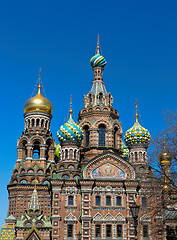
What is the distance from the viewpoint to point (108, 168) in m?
31.8

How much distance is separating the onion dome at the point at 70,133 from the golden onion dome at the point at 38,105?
10.2 feet

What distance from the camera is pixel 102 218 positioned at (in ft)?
98.5

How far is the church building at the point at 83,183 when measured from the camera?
97.9 feet

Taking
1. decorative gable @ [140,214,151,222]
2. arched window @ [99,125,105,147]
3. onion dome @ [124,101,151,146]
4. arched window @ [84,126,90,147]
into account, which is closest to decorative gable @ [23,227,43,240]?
decorative gable @ [140,214,151,222]

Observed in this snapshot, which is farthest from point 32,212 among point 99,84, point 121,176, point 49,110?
point 99,84

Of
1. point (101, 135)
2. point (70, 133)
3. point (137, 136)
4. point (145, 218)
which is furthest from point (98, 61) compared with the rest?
point (145, 218)

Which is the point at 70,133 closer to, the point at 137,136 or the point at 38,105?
the point at 38,105

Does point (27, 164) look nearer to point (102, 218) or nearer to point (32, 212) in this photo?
point (32, 212)

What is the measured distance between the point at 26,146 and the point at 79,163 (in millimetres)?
5179

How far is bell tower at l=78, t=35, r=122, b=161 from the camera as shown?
35259 millimetres

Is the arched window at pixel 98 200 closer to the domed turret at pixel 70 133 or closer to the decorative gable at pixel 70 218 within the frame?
the decorative gable at pixel 70 218

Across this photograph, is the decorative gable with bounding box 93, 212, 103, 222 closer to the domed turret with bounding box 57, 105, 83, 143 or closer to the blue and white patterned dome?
the domed turret with bounding box 57, 105, 83, 143

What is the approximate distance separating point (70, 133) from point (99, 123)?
3.59 meters

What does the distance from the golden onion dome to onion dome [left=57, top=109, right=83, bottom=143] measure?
311cm
